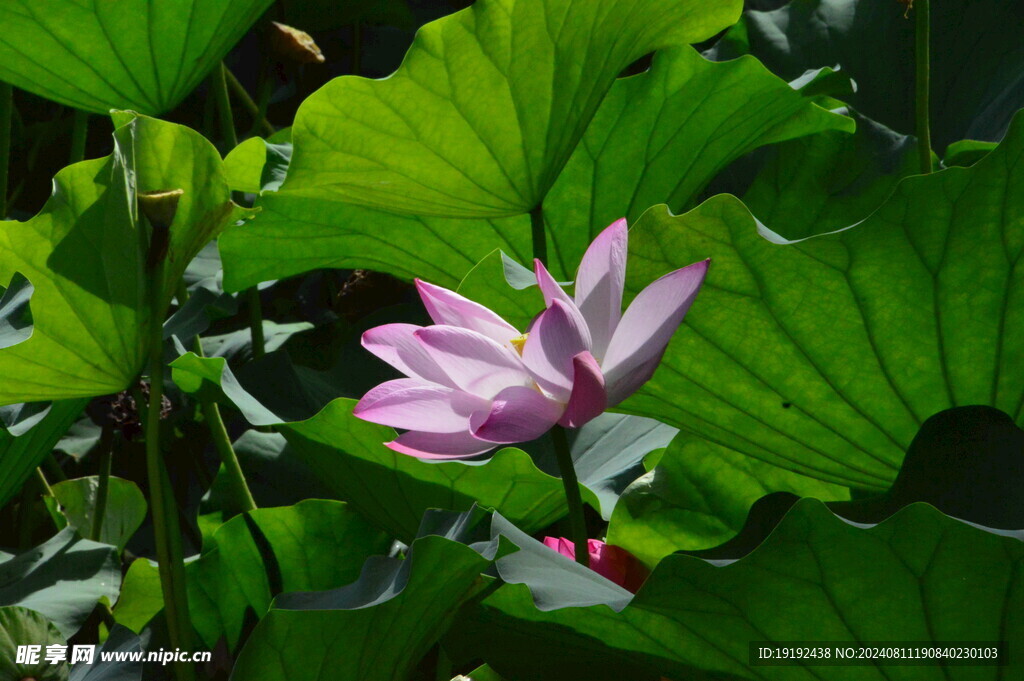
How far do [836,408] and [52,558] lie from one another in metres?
0.73

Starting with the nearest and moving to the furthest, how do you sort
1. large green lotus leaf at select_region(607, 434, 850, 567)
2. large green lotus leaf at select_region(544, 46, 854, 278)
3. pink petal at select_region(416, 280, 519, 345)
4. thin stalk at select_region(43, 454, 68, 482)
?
pink petal at select_region(416, 280, 519, 345) < large green lotus leaf at select_region(607, 434, 850, 567) < large green lotus leaf at select_region(544, 46, 854, 278) < thin stalk at select_region(43, 454, 68, 482)

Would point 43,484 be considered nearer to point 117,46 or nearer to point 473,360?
point 117,46

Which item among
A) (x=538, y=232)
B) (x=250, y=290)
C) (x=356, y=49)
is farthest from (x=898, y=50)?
(x=356, y=49)

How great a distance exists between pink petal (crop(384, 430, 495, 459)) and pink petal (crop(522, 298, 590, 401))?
49 mm

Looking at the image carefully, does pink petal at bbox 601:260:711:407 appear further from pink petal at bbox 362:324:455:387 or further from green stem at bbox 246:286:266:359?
green stem at bbox 246:286:266:359

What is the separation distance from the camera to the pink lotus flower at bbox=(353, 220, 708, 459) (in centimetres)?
43

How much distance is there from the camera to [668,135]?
3.07ft

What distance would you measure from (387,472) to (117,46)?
0.54m

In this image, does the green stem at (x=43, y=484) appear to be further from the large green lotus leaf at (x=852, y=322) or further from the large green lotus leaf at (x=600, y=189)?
the large green lotus leaf at (x=852, y=322)

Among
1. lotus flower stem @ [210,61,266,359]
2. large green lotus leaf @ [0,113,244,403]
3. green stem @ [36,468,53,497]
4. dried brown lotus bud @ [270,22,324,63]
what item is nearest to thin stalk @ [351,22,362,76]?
dried brown lotus bud @ [270,22,324,63]

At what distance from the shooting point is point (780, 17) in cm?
119

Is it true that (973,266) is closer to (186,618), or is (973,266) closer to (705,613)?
(705,613)

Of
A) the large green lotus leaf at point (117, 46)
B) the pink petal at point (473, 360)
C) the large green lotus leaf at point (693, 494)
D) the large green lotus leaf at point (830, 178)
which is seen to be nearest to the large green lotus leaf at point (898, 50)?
the large green lotus leaf at point (830, 178)

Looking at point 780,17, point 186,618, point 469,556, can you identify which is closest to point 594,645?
point 469,556
